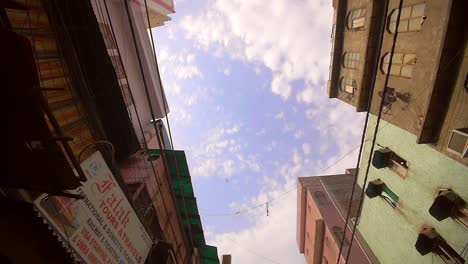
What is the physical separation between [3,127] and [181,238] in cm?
1333

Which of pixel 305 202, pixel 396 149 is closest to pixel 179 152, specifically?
pixel 396 149

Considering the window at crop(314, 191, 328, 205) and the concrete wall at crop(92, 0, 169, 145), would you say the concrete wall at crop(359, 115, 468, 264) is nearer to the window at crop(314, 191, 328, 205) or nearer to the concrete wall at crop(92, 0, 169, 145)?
the window at crop(314, 191, 328, 205)

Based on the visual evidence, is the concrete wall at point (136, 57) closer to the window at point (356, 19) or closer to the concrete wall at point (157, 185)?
the concrete wall at point (157, 185)

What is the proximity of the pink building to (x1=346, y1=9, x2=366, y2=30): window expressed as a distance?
15869 mm

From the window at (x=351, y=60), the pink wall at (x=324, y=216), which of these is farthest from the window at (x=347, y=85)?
the pink wall at (x=324, y=216)

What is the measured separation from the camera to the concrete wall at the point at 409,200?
8859 mm

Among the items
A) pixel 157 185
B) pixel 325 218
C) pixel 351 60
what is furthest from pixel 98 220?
pixel 325 218

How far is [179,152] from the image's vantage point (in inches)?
519

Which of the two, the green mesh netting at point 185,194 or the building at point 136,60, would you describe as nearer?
the green mesh netting at point 185,194

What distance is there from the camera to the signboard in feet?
15.9

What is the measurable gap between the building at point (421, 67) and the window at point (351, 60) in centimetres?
12

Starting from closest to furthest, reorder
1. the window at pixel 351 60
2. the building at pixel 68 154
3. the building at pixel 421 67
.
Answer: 1. the building at pixel 68 154
2. the building at pixel 421 67
3. the window at pixel 351 60

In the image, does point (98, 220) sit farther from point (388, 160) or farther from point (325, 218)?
point (325, 218)

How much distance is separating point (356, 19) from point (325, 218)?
19.6m
